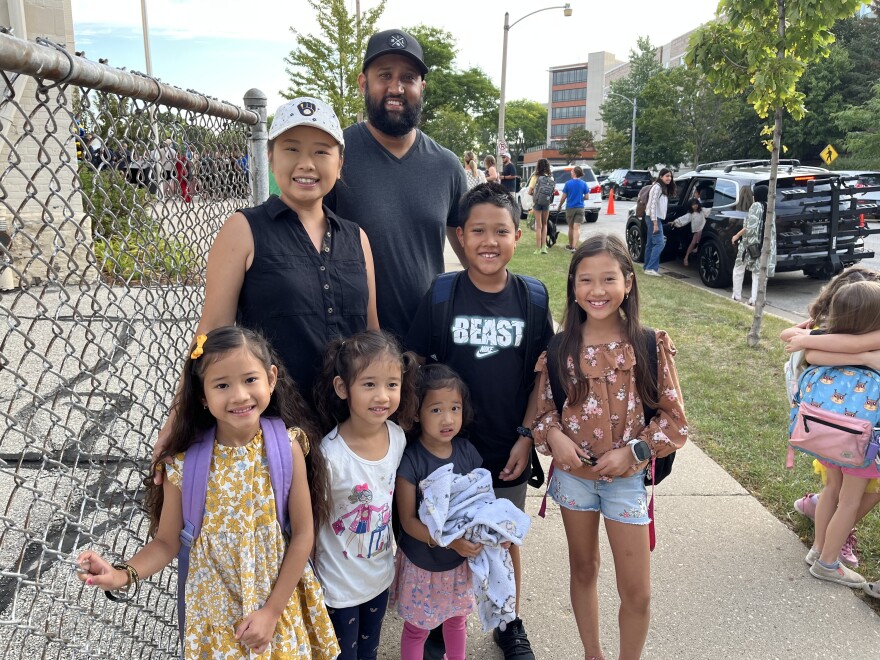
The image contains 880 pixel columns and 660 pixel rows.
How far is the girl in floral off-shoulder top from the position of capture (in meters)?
2.27

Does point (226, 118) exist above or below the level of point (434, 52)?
below

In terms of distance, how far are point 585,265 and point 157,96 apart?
1612 millimetres

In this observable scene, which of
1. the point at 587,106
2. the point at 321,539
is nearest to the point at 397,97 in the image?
the point at 321,539

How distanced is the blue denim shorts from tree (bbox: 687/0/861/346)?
509 centimetres

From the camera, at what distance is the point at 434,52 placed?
50281 millimetres

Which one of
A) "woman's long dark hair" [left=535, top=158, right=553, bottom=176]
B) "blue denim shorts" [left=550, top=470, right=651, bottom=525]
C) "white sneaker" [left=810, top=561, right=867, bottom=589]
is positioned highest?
"woman's long dark hair" [left=535, top=158, right=553, bottom=176]

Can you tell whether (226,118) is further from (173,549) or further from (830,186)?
(830,186)

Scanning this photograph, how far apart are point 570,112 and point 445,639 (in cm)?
10876

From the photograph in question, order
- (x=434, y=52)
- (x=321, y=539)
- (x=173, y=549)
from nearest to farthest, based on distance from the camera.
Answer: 1. (x=173, y=549)
2. (x=321, y=539)
3. (x=434, y=52)

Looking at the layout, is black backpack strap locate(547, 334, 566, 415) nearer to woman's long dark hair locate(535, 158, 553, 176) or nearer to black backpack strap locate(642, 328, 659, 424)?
black backpack strap locate(642, 328, 659, 424)

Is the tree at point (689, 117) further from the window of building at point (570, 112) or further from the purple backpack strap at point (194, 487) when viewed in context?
the window of building at point (570, 112)

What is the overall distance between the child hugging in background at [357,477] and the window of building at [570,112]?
347 ft

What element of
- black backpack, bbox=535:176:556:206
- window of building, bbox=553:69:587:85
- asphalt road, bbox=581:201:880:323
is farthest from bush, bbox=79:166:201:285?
window of building, bbox=553:69:587:85

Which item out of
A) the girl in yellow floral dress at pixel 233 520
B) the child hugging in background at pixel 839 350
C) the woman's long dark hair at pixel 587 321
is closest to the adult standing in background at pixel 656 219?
the child hugging in background at pixel 839 350
